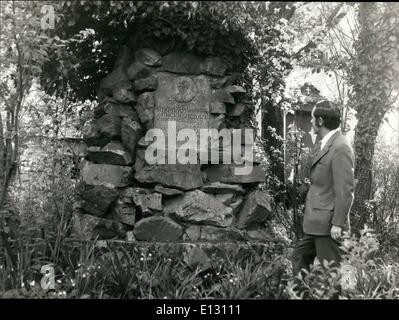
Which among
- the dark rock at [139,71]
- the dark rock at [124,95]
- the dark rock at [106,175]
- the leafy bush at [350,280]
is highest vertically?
the dark rock at [139,71]

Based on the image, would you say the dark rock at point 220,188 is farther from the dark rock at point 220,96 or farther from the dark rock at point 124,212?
the dark rock at point 220,96

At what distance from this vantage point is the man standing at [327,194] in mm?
4141

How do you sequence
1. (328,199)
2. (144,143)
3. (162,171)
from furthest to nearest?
(144,143) → (162,171) → (328,199)

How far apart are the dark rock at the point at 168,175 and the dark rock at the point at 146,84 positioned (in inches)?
39.3

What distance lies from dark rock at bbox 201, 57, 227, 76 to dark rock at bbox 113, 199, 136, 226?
1951 millimetres

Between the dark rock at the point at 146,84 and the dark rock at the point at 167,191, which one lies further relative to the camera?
the dark rock at the point at 146,84

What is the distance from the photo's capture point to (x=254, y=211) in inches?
240

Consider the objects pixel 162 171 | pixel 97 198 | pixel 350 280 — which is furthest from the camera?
pixel 162 171

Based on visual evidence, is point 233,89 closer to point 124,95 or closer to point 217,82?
point 217,82

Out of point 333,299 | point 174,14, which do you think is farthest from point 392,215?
point 174,14

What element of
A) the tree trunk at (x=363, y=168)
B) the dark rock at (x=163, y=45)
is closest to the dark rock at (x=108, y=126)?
the dark rock at (x=163, y=45)

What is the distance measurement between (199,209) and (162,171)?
0.64m

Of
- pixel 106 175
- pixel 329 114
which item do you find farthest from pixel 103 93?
pixel 329 114

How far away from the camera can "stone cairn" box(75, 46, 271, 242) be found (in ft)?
19.3
